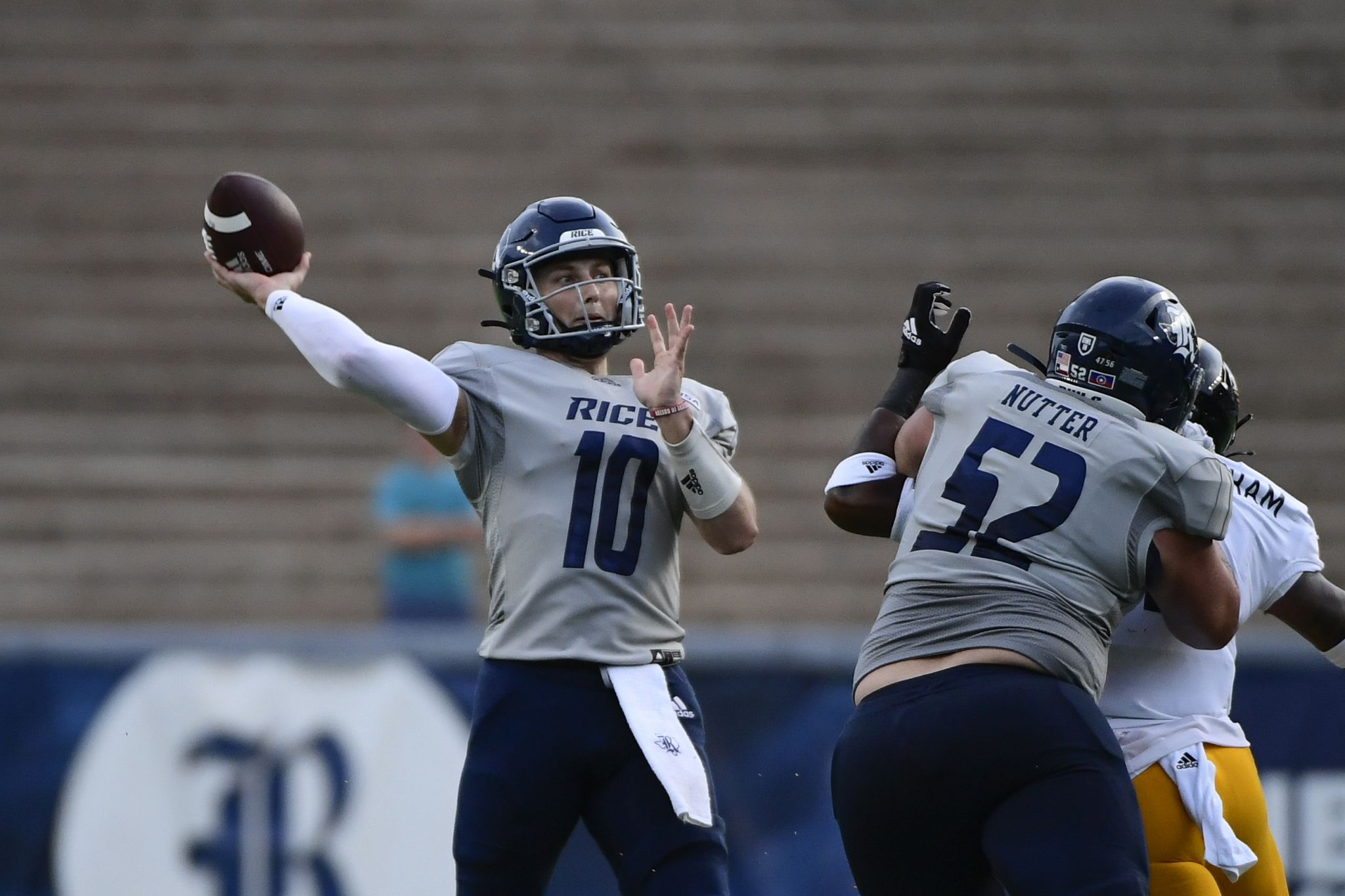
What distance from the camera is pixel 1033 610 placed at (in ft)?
9.53

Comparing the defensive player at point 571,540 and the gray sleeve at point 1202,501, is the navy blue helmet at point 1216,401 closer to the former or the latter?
the gray sleeve at point 1202,501

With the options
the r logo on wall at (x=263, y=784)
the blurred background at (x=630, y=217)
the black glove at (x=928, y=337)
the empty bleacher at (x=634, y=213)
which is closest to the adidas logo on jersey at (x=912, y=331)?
the black glove at (x=928, y=337)

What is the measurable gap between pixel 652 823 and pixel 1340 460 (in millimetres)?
6869

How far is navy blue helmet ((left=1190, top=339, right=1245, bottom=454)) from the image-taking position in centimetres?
349

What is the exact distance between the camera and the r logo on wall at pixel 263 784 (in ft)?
17.1

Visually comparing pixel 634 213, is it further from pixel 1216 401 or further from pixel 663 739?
pixel 663 739

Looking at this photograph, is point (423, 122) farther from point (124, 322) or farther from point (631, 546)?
point (631, 546)

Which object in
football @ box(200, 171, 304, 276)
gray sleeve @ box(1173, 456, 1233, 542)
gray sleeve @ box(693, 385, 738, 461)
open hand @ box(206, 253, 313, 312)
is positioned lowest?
gray sleeve @ box(693, 385, 738, 461)

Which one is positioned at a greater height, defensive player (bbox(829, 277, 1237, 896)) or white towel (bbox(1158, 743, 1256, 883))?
defensive player (bbox(829, 277, 1237, 896))

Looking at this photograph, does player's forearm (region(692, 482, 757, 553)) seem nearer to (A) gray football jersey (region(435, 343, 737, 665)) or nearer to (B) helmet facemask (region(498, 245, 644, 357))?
(A) gray football jersey (region(435, 343, 737, 665))

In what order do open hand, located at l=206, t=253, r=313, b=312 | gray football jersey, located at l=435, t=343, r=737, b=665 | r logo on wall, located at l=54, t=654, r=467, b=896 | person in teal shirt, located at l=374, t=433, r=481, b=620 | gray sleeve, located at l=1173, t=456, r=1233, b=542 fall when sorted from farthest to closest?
person in teal shirt, located at l=374, t=433, r=481, b=620 < r logo on wall, located at l=54, t=654, r=467, b=896 < open hand, located at l=206, t=253, r=313, b=312 < gray football jersey, located at l=435, t=343, r=737, b=665 < gray sleeve, located at l=1173, t=456, r=1233, b=542

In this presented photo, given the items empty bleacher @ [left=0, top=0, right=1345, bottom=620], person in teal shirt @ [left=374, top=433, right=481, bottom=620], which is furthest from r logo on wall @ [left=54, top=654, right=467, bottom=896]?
empty bleacher @ [left=0, top=0, right=1345, bottom=620]

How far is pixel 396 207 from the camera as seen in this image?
9.91 metres

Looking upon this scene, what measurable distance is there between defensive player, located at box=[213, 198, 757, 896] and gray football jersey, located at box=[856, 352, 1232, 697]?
0.50m
